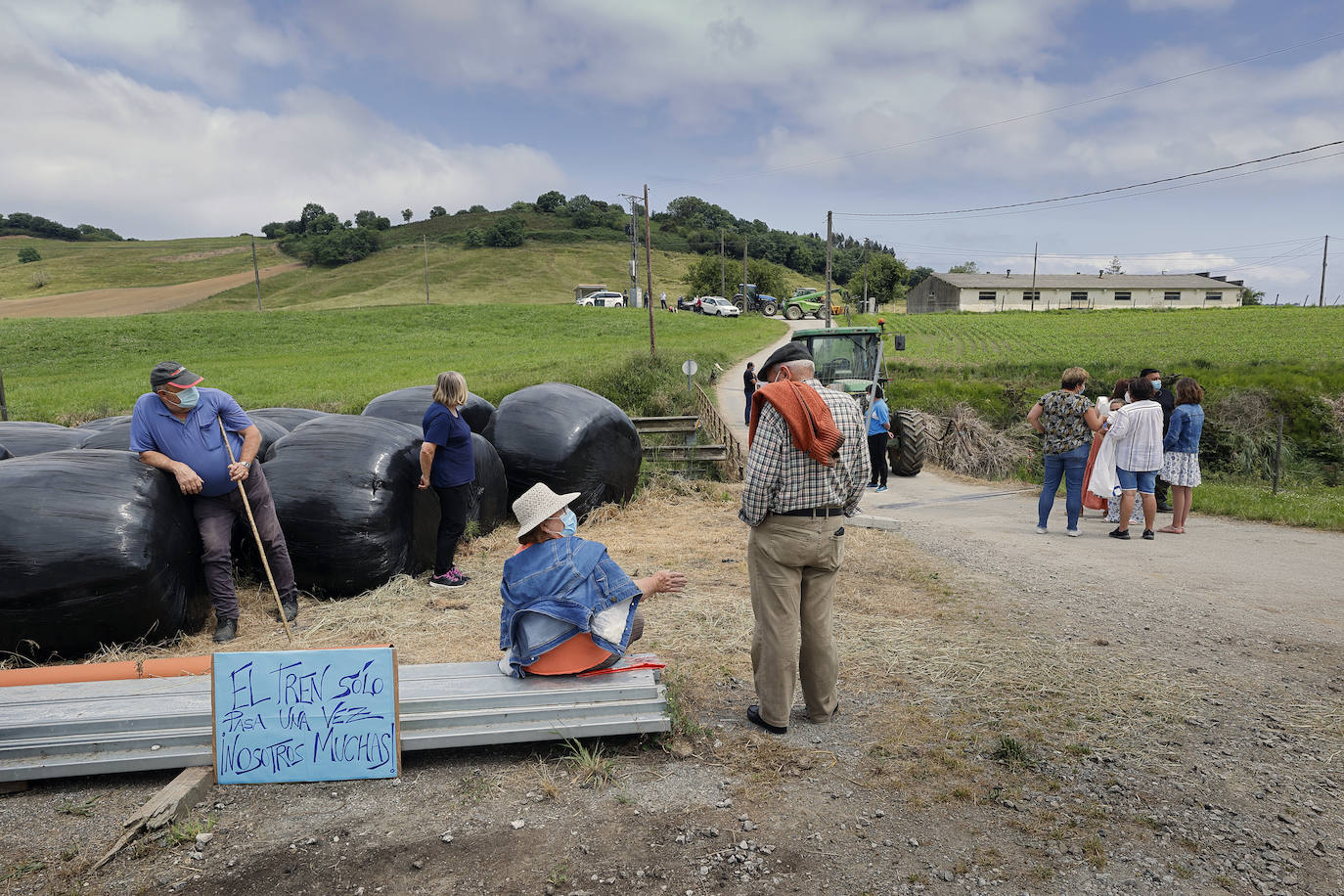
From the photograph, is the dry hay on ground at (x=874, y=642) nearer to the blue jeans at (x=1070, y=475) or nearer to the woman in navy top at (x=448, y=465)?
the woman in navy top at (x=448, y=465)

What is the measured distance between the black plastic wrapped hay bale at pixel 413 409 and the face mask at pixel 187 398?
306cm

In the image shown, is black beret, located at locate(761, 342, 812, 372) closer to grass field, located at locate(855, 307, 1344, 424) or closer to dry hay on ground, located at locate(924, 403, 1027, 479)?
dry hay on ground, located at locate(924, 403, 1027, 479)

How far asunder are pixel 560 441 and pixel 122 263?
95.4m

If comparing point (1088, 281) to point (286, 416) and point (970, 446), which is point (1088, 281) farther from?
point (286, 416)

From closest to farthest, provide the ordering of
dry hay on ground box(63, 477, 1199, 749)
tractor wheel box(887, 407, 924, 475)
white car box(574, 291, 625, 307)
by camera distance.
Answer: dry hay on ground box(63, 477, 1199, 749) < tractor wheel box(887, 407, 924, 475) < white car box(574, 291, 625, 307)

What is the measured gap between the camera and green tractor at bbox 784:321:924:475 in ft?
44.8

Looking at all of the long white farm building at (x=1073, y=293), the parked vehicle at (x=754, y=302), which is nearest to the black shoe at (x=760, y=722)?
the parked vehicle at (x=754, y=302)

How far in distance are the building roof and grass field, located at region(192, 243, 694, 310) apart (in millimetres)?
25624

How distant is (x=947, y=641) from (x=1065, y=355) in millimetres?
23525

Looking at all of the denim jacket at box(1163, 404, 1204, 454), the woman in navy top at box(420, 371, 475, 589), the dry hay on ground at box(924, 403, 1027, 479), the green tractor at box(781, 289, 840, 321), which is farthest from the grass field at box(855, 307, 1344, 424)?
the woman in navy top at box(420, 371, 475, 589)

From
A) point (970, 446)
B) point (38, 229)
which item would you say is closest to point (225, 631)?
point (970, 446)

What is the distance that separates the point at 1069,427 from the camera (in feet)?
26.0

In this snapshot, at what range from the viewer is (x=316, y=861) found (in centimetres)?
287

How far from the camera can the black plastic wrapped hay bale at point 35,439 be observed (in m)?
6.90
